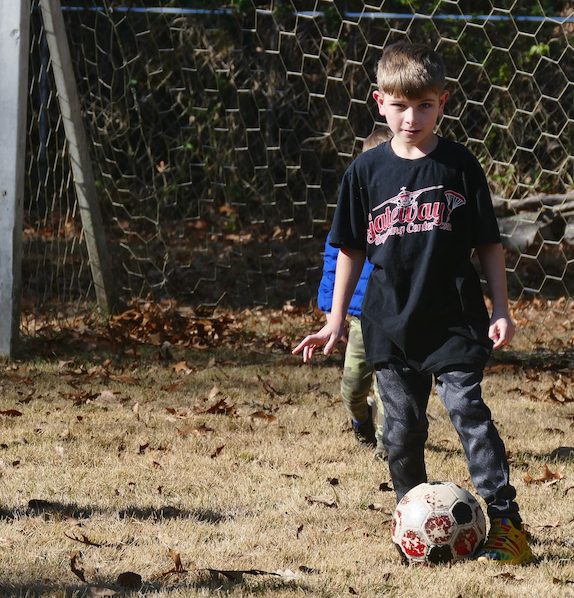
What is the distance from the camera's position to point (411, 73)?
7.69 feet

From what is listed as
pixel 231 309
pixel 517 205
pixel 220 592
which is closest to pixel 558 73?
pixel 517 205

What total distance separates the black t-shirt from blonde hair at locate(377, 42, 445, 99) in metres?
0.20

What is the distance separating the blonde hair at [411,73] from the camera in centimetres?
234

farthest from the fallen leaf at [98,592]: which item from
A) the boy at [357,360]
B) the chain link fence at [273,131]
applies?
the chain link fence at [273,131]

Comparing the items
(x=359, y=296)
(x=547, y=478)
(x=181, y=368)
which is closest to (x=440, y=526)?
(x=547, y=478)

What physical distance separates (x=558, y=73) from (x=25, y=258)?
17.4 feet

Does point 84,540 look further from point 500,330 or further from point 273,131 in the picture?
point 273,131

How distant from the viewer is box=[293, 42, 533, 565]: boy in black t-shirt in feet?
7.80

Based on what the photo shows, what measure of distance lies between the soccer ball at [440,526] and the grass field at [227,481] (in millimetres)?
48

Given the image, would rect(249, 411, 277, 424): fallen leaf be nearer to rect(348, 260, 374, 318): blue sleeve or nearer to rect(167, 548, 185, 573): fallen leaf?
rect(348, 260, 374, 318): blue sleeve

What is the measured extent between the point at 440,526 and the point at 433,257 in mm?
779

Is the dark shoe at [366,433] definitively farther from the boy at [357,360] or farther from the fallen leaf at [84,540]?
the fallen leaf at [84,540]

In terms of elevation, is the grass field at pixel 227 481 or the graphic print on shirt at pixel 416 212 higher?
the graphic print on shirt at pixel 416 212

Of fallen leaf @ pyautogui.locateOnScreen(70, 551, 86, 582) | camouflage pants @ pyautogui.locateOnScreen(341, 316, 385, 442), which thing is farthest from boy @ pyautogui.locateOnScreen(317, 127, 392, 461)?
fallen leaf @ pyautogui.locateOnScreen(70, 551, 86, 582)
